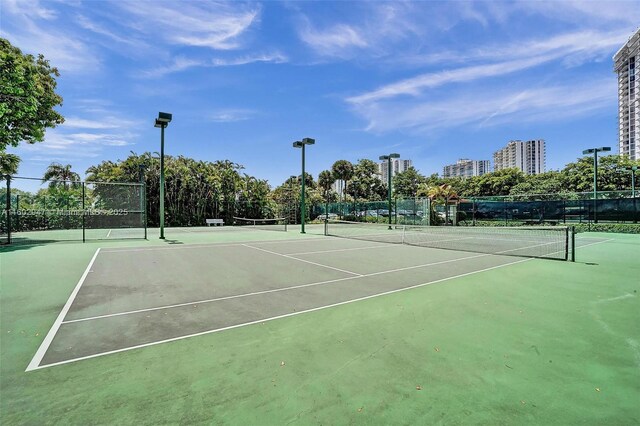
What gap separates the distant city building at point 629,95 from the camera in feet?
387

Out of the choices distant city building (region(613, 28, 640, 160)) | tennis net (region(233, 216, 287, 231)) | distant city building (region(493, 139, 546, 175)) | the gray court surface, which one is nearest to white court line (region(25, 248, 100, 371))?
the gray court surface

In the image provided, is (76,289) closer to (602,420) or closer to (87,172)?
(602,420)

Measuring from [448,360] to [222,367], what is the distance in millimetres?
2284

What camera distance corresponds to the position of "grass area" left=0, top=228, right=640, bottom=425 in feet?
8.13

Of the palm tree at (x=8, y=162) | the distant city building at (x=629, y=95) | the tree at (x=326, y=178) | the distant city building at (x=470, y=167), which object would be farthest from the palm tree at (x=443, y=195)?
the distant city building at (x=629, y=95)

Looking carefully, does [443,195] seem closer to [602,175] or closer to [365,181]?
[365,181]

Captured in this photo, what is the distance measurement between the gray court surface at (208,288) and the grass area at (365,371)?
0.33 metres

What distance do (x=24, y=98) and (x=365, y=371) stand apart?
15.5 metres

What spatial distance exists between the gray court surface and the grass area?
1.07ft

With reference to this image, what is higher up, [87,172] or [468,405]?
[87,172]

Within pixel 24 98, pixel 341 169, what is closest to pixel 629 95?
pixel 341 169

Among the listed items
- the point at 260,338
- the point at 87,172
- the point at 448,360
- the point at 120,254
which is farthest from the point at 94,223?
the point at 448,360

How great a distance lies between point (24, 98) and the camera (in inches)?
470

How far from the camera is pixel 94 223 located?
70.4 ft
